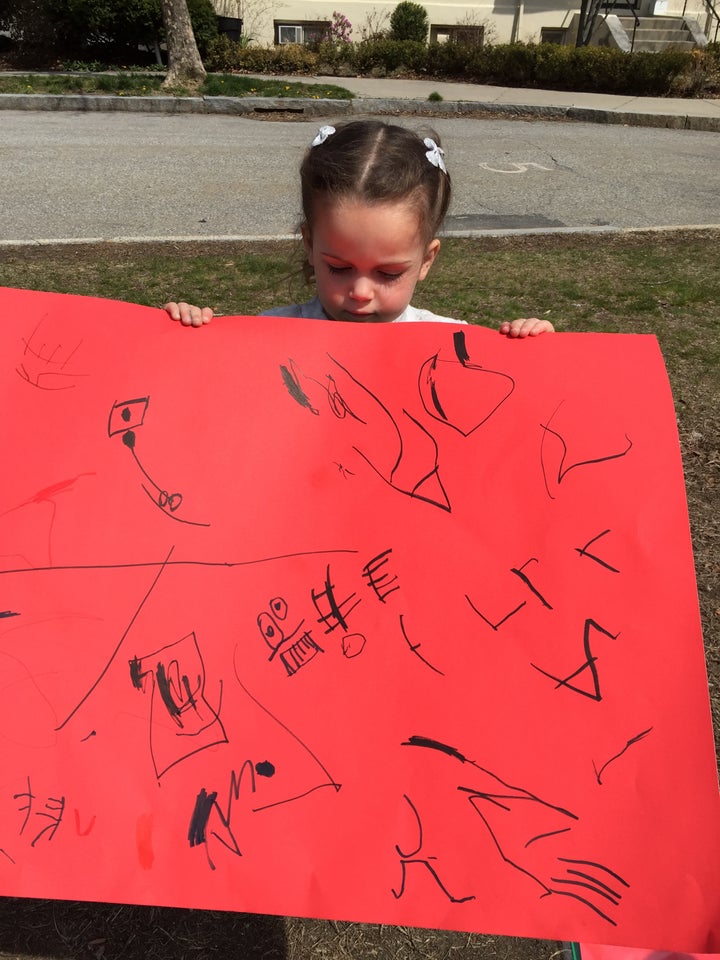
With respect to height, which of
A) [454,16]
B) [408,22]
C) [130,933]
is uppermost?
[454,16]

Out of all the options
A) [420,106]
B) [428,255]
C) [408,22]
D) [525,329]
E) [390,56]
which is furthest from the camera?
[408,22]

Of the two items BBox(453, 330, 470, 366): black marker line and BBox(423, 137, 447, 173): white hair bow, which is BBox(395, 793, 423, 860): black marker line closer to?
BBox(453, 330, 470, 366): black marker line

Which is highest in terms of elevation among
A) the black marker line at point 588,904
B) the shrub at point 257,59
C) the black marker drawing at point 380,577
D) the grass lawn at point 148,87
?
the shrub at point 257,59

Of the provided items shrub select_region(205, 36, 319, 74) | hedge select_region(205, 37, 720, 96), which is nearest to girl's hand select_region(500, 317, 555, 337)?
hedge select_region(205, 37, 720, 96)

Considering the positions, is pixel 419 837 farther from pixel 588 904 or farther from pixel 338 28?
pixel 338 28

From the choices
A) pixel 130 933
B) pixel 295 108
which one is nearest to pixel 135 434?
pixel 130 933

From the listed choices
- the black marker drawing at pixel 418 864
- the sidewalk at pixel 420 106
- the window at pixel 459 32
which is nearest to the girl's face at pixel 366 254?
the black marker drawing at pixel 418 864

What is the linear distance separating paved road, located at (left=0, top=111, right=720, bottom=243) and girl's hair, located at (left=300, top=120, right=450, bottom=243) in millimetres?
3509

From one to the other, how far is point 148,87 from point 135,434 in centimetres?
1285

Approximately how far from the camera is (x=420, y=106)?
12.2 m

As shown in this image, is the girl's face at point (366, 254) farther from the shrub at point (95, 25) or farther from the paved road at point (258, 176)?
the shrub at point (95, 25)

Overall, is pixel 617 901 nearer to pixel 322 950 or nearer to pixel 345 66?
pixel 322 950

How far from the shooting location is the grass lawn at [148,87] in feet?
39.8

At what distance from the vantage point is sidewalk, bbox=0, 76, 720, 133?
1162 centimetres
